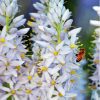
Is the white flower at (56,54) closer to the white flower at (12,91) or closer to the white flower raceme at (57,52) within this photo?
the white flower raceme at (57,52)

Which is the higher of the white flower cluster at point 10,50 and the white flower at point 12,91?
the white flower cluster at point 10,50

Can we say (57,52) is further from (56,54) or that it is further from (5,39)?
(5,39)

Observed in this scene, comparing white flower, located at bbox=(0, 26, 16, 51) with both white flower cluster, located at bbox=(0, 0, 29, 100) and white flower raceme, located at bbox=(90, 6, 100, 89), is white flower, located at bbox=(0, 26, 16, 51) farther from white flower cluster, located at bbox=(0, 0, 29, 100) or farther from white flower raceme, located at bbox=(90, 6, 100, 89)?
white flower raceme, located at bbox=(90, 6, 100, 89)

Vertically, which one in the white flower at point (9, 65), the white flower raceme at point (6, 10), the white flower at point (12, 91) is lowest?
the white flower at point (12, 91)

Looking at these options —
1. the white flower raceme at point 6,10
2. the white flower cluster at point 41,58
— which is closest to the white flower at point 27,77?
the white flower cluster at point 41,58

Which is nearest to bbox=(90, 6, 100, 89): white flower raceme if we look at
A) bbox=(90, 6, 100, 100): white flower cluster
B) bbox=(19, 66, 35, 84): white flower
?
bbox=(90, 6, 100, 100): white flower cluster

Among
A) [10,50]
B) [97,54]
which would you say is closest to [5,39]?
[10,50]

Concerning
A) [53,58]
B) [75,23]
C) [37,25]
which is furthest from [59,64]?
[75,23]

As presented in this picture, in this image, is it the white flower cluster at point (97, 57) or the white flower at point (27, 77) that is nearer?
the white flower cluster at point (97, 57)
